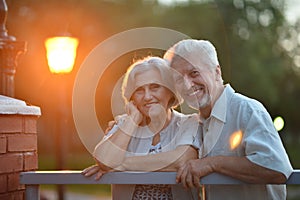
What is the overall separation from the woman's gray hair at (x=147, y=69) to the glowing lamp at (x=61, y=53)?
5367mm

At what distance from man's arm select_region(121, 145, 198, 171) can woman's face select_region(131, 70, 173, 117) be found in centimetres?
32

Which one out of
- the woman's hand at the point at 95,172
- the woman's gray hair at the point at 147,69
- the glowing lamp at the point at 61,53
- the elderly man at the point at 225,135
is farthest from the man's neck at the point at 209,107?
the glowing lamp at the point at 61,53

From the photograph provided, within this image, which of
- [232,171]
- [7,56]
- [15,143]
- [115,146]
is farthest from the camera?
[7,56]

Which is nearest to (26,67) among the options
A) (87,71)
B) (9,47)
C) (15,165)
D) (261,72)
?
(87,71)

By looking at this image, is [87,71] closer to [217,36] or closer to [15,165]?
[217,36]

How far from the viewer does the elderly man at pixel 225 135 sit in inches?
125

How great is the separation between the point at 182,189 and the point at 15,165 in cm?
105

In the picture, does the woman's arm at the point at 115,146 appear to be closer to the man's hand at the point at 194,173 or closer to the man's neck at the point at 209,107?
the man's neck at the point at 209,107

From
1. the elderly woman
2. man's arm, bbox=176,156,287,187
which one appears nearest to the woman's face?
the elderly woman

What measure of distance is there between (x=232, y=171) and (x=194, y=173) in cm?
18

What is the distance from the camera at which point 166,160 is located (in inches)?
142

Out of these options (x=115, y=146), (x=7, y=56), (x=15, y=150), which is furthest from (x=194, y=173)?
(x=7, y=56)

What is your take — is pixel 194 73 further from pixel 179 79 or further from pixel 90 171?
pixel 90 171

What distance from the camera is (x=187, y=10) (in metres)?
32.2
